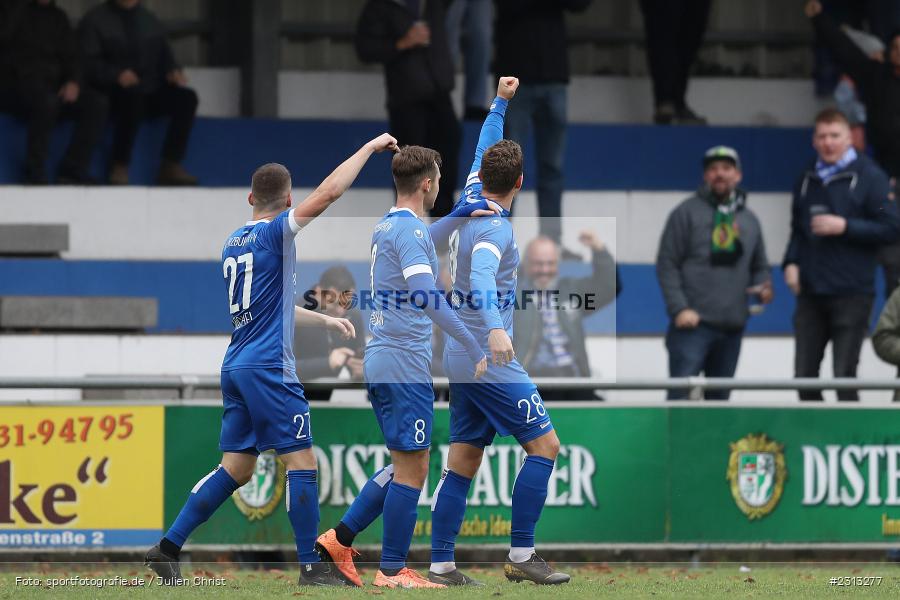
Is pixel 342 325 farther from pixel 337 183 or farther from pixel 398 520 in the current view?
pixel 398 520

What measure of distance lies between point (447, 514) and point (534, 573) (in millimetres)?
475

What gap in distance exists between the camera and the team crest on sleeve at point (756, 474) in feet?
31.3

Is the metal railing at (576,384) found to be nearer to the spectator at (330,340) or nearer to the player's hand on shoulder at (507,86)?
the spectator at (330,340)

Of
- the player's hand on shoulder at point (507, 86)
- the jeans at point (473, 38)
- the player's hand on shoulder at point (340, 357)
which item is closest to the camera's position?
the player's hand on shoulder at point (507, 86)

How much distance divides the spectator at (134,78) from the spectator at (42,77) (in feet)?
0.64

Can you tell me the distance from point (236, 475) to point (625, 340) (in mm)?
6304

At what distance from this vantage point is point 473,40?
1422 centimetres

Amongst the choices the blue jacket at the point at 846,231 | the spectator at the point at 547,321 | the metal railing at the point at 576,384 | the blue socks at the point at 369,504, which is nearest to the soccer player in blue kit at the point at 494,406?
the blue socks at the point at 369,504

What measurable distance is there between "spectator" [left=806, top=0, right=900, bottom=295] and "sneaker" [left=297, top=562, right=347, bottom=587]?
21.9 ft

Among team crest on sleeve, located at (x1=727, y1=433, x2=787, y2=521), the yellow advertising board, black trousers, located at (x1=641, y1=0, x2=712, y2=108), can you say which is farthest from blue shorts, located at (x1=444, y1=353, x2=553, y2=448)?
black trousers, located at (x1=641, y1=0, x2=712, y2=108)

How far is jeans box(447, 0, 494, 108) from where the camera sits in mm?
14141

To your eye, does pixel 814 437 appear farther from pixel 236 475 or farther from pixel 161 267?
pixel 161 267

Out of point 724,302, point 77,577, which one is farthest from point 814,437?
point 77,577

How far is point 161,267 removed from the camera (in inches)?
540
